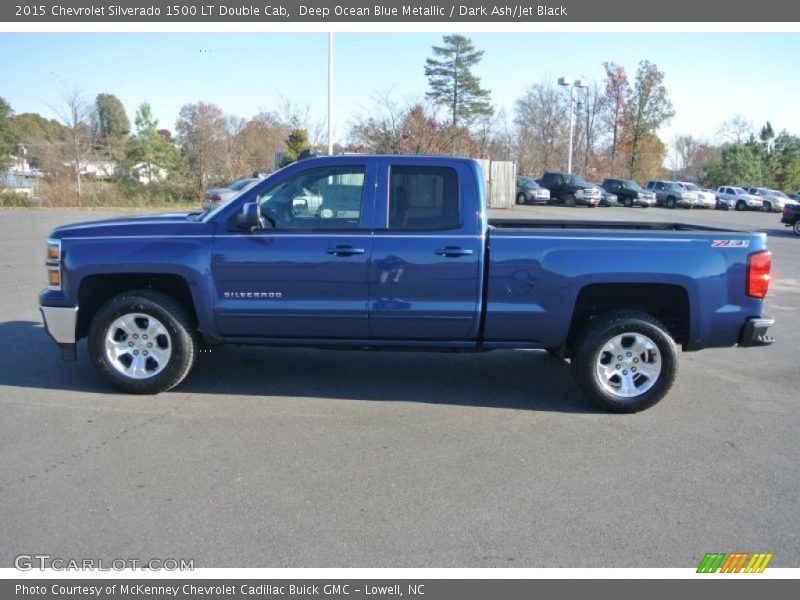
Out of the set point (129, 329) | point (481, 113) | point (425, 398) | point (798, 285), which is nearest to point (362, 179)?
point (425, 398)

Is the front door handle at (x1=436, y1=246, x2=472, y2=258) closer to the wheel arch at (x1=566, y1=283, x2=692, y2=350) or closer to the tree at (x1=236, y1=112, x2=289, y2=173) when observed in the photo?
the wheel arch at (x1=566, y1=283, x2=692, y2=350)

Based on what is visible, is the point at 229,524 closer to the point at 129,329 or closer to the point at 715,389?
the point at 129,329

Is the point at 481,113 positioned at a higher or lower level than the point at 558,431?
higher

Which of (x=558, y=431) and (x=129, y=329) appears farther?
(x=129, y=329)

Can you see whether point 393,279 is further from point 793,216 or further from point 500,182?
point 500,182

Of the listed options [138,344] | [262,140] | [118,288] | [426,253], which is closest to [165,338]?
[138,344]

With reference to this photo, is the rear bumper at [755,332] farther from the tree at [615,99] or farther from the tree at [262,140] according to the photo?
the tree at [615,99]

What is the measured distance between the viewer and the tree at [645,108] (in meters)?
60.9

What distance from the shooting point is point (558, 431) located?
5.10m

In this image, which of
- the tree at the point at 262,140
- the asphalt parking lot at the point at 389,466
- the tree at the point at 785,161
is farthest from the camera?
the tree at the point at 785,161

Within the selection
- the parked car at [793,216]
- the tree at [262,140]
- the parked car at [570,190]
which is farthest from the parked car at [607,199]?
the tree at [262,140]

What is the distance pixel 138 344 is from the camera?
5617 millimetres

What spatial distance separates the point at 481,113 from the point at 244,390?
167 feet

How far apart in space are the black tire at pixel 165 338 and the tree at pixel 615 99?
64.9 m
